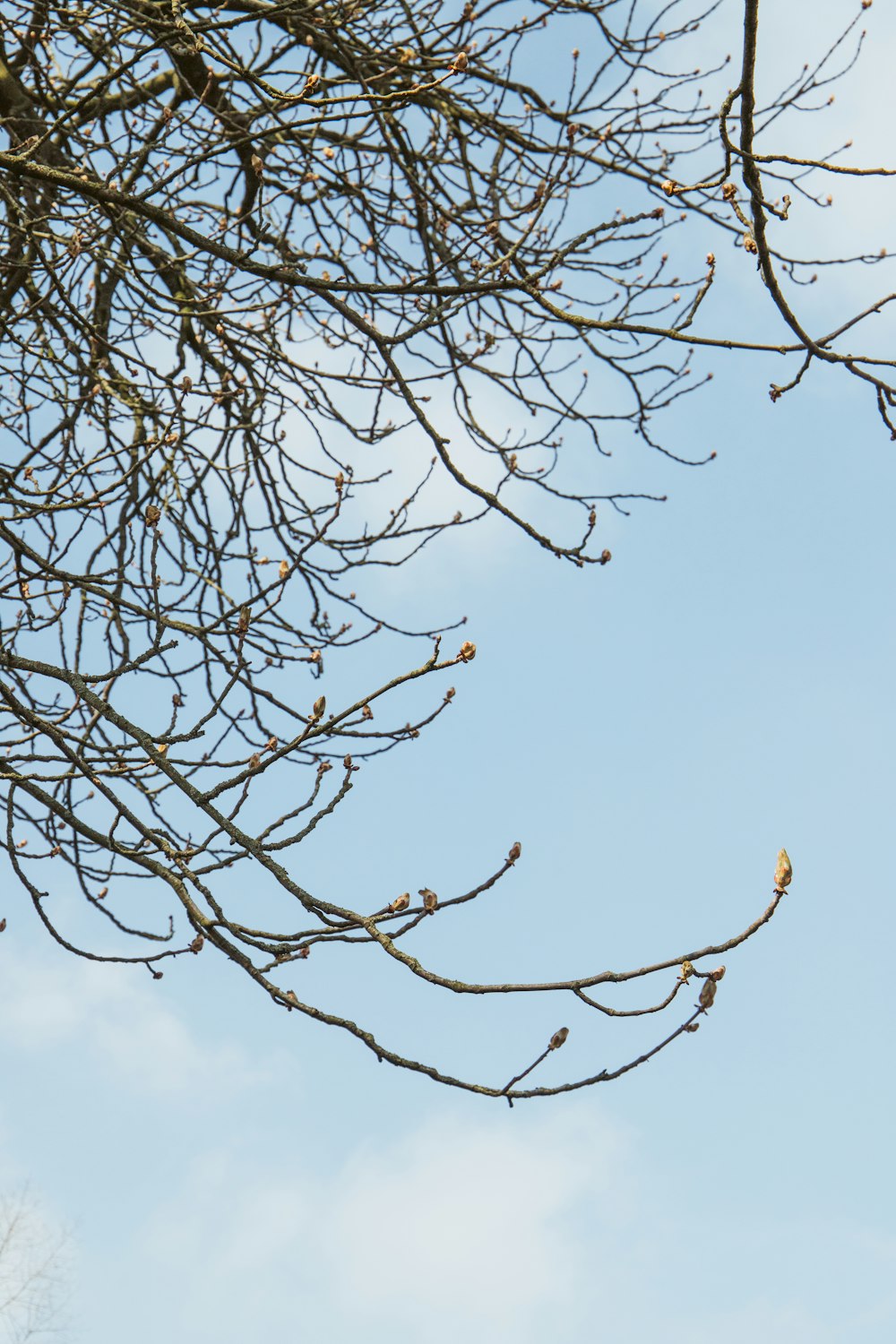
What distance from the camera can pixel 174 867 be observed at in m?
3.04

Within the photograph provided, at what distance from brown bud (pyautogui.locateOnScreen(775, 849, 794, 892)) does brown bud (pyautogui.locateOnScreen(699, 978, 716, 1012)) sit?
23cm

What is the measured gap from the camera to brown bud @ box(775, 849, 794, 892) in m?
2.16

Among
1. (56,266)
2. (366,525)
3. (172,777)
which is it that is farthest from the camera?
(366,525)

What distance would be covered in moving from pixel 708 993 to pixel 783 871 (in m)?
0.28

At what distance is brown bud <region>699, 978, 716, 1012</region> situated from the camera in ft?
7.55

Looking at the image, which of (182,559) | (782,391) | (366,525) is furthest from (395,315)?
(782,391)

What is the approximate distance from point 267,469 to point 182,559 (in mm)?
722

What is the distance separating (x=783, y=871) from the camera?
7.11ft

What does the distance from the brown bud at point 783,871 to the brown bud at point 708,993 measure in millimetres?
232

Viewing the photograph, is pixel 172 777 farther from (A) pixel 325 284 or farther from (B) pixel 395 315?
(B) pixel 395 315

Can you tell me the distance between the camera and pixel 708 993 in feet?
7.57

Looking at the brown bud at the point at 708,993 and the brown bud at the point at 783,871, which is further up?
the brown bud at the point at 783,871

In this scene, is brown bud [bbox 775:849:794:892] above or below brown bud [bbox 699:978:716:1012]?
above

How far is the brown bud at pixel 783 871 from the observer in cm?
216
